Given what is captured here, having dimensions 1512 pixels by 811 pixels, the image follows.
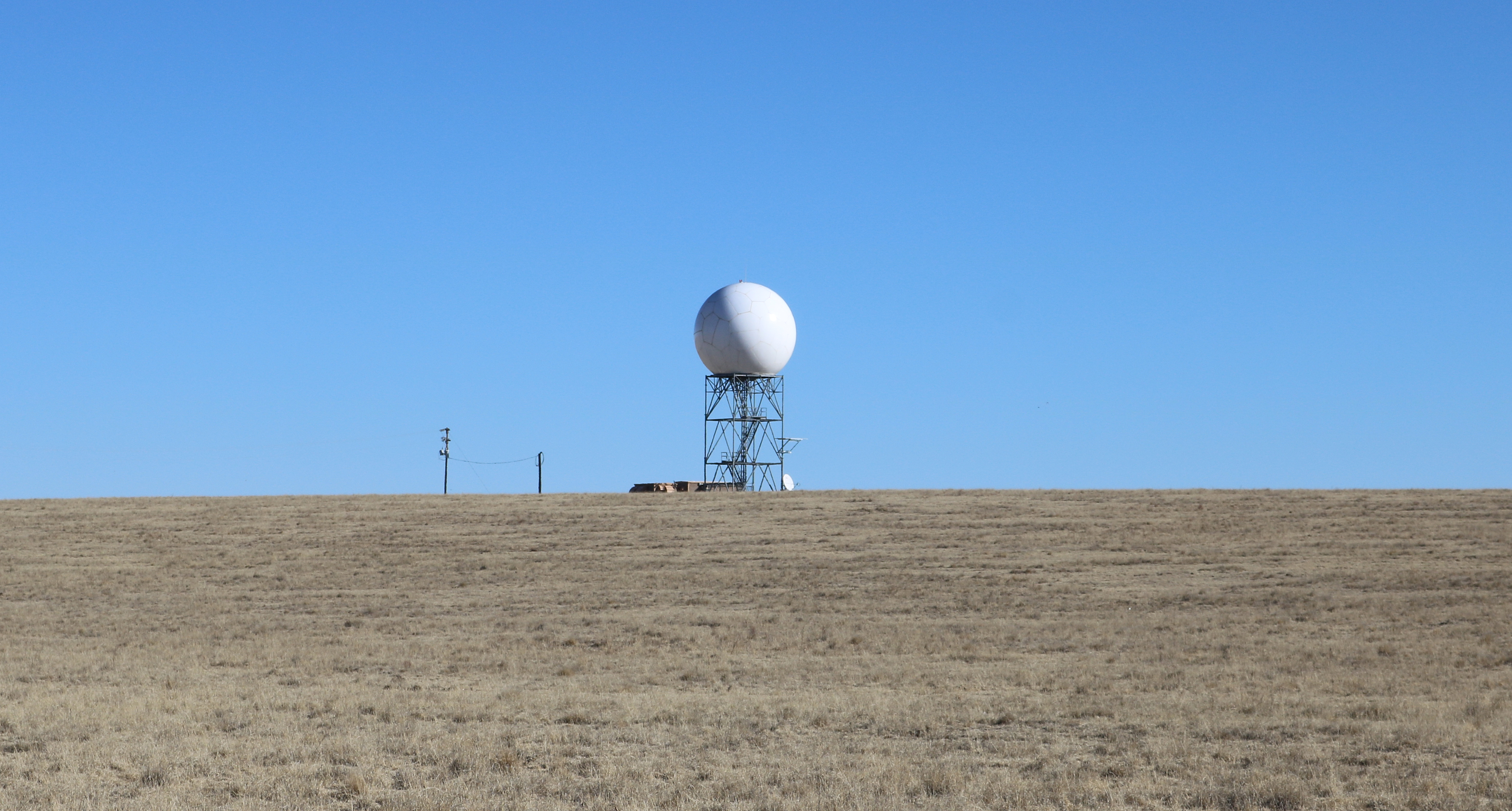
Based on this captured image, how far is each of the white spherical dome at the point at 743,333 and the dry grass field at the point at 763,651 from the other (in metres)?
10.8

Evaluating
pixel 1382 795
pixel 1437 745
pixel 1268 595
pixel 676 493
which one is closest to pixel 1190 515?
pixel 1268 595

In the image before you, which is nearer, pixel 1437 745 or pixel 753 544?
pixel 1437 745

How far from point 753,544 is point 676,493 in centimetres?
1446

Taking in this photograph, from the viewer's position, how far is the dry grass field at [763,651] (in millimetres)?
12734

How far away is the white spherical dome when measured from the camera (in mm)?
63906

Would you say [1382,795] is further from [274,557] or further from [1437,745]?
[274,557]

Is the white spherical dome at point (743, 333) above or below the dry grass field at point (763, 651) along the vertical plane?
above

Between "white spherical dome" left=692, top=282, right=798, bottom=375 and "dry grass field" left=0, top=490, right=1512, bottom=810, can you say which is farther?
"white spherical dome" left=692, top=282, right=798, bottom=375

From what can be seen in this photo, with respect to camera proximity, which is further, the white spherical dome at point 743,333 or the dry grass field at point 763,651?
the white spherical dome at point 743,333

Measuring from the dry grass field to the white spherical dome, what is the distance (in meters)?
10.8

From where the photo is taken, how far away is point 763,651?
25.4m

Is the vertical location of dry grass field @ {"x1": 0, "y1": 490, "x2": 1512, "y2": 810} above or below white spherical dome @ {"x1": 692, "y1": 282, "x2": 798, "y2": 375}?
below

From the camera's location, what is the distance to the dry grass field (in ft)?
41.8

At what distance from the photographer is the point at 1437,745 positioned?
1415 centimetres
